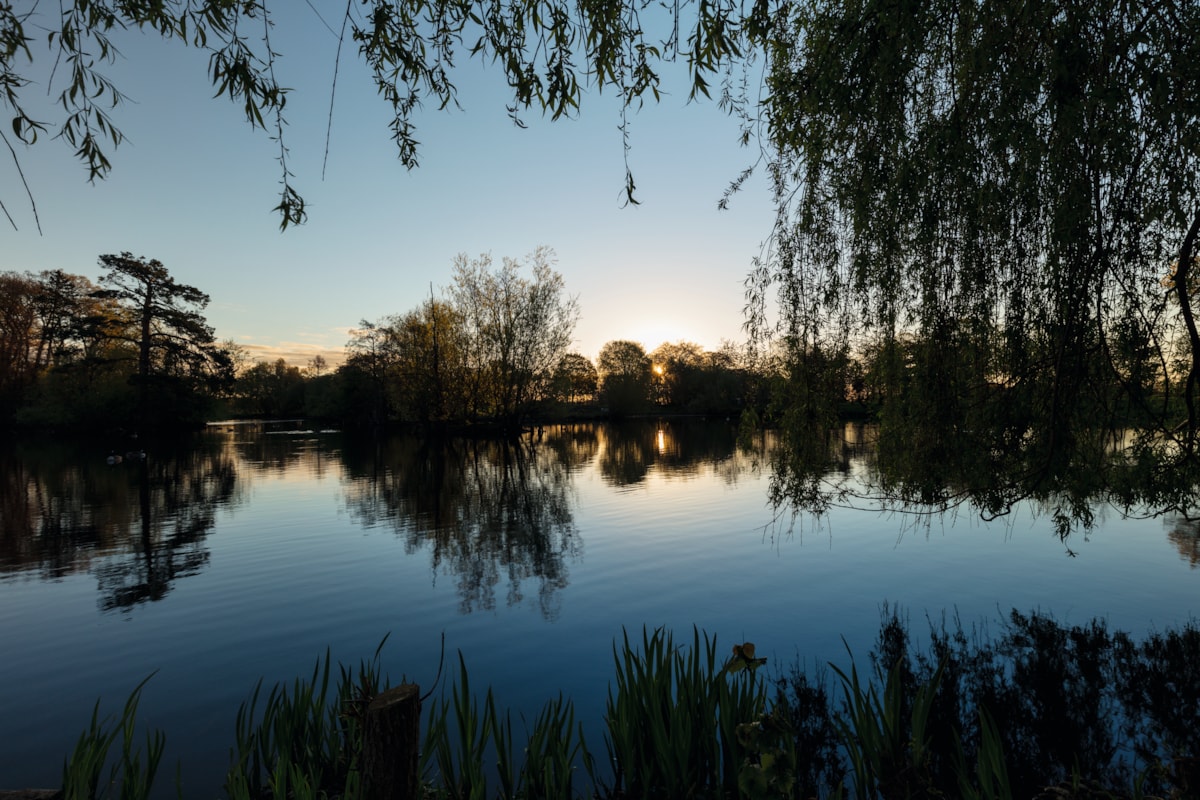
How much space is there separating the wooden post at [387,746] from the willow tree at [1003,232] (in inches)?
179

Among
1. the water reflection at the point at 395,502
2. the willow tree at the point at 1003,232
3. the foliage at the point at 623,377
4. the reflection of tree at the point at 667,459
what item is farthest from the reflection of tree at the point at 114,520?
the foliage at the point at 623,377

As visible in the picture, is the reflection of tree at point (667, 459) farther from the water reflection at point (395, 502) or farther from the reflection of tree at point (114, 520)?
the reflection of tree at point (114, 520)

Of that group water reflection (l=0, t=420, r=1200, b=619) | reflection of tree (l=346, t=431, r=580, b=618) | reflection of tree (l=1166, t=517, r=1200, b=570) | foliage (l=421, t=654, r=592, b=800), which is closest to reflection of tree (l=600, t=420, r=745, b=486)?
water reflection (l=0, t=420, r=1200, b=619)

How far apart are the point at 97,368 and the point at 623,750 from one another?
59760 millimetres

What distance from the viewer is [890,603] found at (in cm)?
914

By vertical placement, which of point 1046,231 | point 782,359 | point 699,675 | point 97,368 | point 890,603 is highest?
point 97,368

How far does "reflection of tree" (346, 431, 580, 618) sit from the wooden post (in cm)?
645

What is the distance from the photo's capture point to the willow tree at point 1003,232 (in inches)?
151

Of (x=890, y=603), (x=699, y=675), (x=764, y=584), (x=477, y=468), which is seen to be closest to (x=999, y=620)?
(x=890, y=603)

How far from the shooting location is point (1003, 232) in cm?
502

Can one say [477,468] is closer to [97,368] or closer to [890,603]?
[890,603]

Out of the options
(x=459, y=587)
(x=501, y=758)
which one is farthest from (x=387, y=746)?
(x=459, y=587)

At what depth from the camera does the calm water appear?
22.5 ft

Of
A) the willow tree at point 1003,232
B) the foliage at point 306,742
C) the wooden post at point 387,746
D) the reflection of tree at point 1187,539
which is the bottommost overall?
the reflection of tree at point 1187,539
